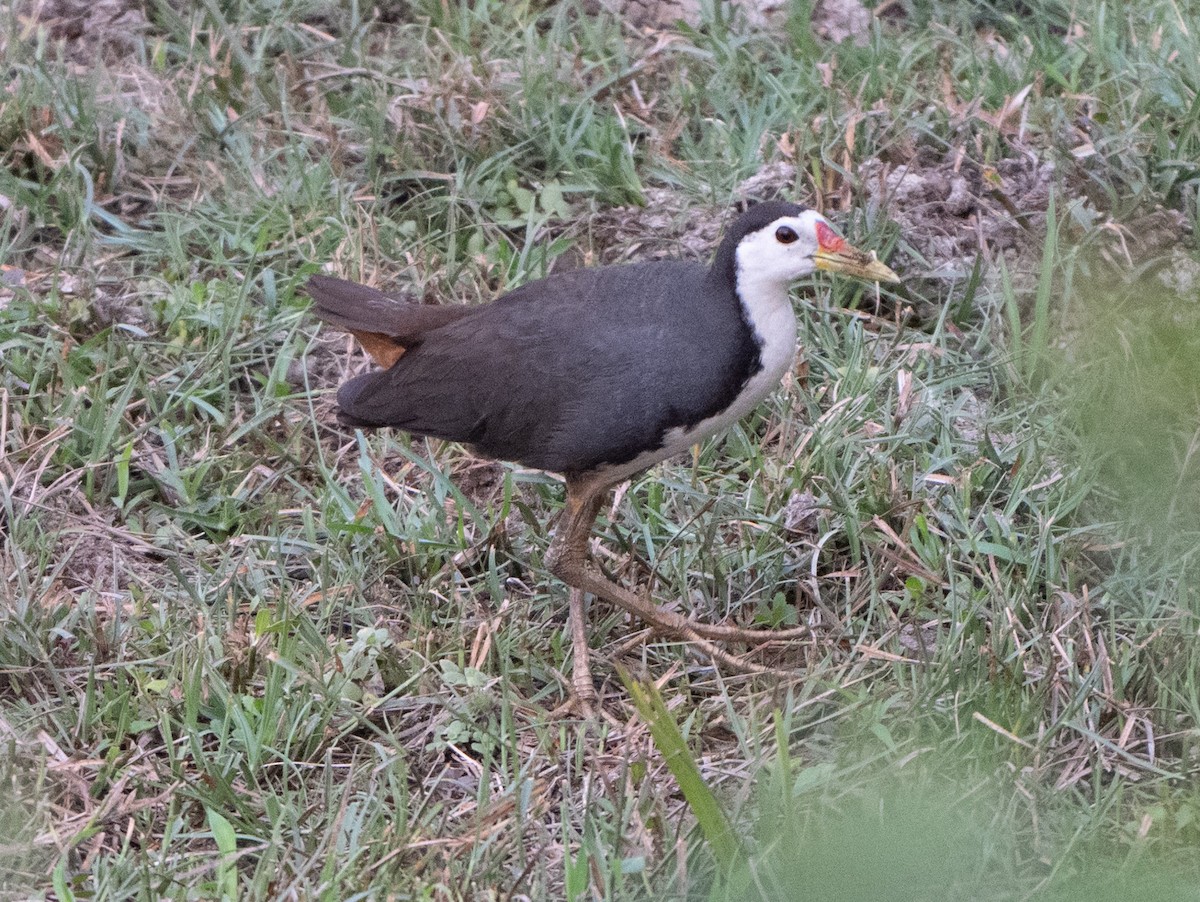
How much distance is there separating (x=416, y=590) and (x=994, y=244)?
2214mm

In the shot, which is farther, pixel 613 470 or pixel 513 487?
pixel 513 487

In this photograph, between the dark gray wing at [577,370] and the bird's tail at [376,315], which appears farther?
the bird's tail at [376,315]

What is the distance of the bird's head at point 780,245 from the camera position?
3328 mm

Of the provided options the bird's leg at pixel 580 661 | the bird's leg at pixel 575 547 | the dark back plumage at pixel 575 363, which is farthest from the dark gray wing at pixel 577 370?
the bird's leg at pixel 580 661

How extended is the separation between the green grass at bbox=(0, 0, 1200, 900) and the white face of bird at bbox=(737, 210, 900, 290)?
2.19 ft

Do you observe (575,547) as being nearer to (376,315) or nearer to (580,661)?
(580,661)

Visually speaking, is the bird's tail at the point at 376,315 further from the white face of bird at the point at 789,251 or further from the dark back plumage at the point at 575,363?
the white face of bird at the point at 789,251

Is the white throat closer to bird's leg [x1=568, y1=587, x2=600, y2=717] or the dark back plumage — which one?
the dark back plumage

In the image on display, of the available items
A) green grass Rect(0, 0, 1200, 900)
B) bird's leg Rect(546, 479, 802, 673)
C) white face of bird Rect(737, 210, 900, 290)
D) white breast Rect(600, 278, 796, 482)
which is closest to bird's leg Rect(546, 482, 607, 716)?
bird's leg Rect(546, 479, 802, 673)

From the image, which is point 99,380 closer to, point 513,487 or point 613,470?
point 513,487

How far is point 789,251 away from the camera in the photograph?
11.0 feet

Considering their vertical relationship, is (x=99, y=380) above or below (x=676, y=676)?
above

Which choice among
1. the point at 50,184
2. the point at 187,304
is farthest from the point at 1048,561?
the point at 50,184

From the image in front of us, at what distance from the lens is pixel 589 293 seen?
3516 millimetres
